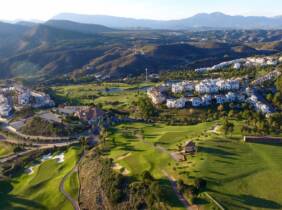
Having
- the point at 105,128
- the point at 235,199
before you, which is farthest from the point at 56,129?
the point at 235,199

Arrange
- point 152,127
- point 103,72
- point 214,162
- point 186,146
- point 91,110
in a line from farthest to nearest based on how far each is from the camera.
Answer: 1. point 103,72
2. point 91,110
3. point 152,127
4. point 186,146
5. point 214,162

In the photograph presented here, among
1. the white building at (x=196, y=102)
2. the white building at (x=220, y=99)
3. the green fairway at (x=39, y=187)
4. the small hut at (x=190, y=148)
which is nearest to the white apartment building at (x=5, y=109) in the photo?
the green fairway at (x=39, y=187)

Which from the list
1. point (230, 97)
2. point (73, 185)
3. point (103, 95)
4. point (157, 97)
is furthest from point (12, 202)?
point (103, 95)

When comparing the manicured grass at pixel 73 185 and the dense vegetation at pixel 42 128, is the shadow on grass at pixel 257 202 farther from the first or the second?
the dense vegetation at pixel 42 128

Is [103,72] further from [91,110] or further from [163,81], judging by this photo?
[91,110]

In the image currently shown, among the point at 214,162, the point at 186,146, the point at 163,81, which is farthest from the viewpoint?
the point at 163,81

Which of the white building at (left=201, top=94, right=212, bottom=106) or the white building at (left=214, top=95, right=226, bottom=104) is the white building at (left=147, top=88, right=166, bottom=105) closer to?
the white building at (left=201, top=94, right=212, bottom=106)
